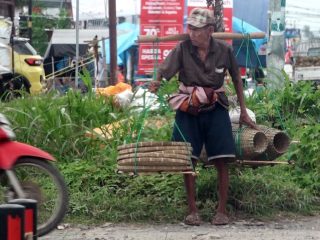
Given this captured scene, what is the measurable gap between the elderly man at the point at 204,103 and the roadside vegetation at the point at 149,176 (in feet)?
1.18

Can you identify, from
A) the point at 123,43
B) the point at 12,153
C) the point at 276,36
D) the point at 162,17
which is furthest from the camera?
the point at 123,43

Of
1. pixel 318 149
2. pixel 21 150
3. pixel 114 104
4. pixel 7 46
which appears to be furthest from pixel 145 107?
pixel 7 46

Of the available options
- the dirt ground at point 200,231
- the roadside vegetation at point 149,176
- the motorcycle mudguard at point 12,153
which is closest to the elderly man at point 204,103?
the dirt ground at point 200,231

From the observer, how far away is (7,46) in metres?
15.1

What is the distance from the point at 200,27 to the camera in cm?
608

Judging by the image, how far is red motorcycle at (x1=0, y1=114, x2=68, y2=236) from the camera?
5184 mm

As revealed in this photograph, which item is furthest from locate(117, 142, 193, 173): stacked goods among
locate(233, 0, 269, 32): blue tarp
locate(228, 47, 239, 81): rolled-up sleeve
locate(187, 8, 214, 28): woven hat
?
locate(233, 0, 269, 32): blue tarp

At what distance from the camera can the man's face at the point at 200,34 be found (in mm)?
6105

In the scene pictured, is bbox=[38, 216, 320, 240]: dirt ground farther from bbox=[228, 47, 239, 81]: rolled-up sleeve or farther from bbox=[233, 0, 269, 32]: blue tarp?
bbox=[233, 0, 269, 32]: blue tarp

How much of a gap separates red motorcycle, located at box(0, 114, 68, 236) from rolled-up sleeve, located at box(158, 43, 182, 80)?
1.34m

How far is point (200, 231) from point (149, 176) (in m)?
1.09

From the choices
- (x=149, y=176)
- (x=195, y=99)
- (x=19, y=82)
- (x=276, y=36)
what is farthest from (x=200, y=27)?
(x=19, y=82)

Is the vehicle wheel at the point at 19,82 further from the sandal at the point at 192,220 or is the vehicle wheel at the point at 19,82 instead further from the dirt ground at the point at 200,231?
the sandal at the point at 192,220

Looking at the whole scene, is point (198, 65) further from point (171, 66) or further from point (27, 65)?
point (27, 65)
